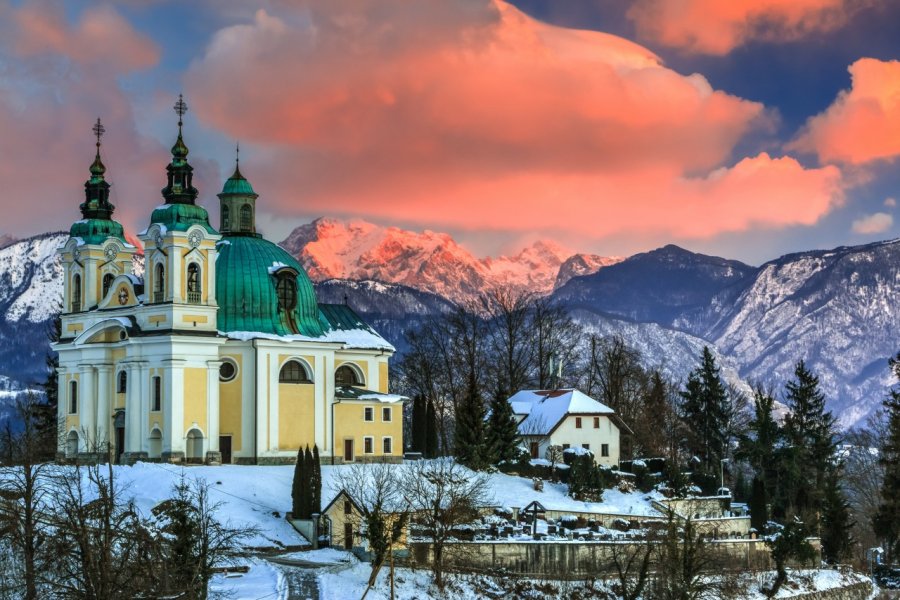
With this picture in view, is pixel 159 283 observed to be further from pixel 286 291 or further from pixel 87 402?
pixel 87 402

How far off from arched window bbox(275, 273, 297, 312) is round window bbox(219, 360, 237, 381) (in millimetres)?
4688

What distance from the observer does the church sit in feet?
233

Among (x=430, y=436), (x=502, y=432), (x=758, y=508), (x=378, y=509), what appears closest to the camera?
(x=378, y=509)

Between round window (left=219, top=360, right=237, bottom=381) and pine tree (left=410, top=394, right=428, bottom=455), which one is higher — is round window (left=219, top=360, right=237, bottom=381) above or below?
above

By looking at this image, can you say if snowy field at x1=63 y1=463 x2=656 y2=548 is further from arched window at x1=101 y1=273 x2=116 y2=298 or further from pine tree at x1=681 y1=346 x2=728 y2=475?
pine tree at x1=681 y1=346 x2=728 y2=475

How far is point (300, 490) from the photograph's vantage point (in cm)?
6078

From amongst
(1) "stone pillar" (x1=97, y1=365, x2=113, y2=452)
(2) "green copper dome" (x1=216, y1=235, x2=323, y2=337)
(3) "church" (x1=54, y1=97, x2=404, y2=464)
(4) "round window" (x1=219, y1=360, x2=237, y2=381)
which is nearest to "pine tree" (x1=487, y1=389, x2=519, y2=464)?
(3) "church" (x1=54, y1=97, x2=404, y2=464)

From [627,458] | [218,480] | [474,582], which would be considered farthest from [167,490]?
[627,458]

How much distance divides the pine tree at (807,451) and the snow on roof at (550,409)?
35.5 ft

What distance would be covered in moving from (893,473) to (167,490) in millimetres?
38451

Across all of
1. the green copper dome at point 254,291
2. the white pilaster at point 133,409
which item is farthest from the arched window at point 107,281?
the white pilaster at point 133,409

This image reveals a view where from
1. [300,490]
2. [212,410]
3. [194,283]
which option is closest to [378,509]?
[300,490]

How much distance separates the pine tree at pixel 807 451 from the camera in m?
77.9

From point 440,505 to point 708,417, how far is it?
115ft
